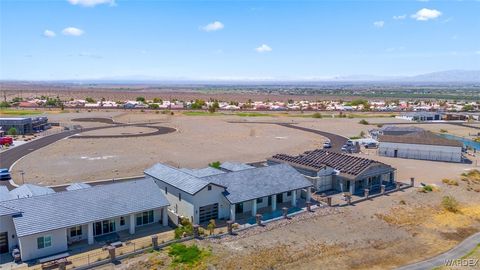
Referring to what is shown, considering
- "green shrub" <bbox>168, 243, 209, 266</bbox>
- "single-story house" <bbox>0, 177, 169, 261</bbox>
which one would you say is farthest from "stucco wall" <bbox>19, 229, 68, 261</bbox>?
"green shrub" <bbox>168, 243, 209, 266</bbox>

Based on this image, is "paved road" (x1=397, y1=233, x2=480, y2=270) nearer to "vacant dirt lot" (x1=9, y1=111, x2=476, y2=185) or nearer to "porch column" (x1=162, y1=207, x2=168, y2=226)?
"porch column" (x1=162, y1=207, x2=168, y2=226)

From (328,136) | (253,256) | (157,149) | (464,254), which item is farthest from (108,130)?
(464,254)

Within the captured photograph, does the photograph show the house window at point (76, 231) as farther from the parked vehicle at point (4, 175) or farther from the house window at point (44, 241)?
the parked vehicle at point (4, 175)

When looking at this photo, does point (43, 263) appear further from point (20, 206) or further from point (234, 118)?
point (234, 118)

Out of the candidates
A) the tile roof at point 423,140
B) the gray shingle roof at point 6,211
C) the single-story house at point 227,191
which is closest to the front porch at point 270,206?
the single-story house at point 227,191

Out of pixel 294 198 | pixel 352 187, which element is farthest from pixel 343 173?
pixel 294 198

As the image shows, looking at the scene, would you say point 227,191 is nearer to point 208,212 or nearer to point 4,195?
point 208,212
